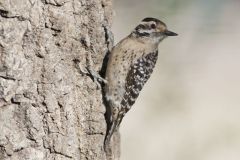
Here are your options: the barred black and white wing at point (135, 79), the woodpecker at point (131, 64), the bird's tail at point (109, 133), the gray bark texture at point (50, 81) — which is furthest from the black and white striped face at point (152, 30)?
the bird's tail at point (109, 133)

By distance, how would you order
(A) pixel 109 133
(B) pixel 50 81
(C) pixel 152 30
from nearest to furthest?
(B) pixel 50 81 < (A) pixel 109 133 < (C) pixel 152 30

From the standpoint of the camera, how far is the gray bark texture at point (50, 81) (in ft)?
16.3

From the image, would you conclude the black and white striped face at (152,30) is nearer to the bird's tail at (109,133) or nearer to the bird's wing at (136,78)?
the bird's wing at (136,78)

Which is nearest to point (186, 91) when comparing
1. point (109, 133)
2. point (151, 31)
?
point (151, 31)

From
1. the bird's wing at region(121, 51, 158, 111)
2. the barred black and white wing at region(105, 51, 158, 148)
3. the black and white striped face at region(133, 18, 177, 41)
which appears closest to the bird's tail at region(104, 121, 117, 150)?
the barred black and white wing at region(105, 51, 158, 148)

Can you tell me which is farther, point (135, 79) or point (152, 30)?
point (152, 30)

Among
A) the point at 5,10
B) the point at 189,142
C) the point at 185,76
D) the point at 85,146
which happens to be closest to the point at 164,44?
the point at 185,76

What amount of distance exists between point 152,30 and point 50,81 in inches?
62.2

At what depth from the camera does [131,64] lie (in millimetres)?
6500

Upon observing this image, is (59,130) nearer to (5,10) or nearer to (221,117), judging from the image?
(5,10)

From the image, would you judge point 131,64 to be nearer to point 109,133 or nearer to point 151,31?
point 151,31

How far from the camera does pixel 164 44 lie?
7.72 metres

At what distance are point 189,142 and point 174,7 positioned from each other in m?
1.09

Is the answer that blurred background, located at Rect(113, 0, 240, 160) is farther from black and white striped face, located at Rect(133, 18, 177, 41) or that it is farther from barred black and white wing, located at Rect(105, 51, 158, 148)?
barred black and white wing, located at Rect(105, 51, 158, 148)
